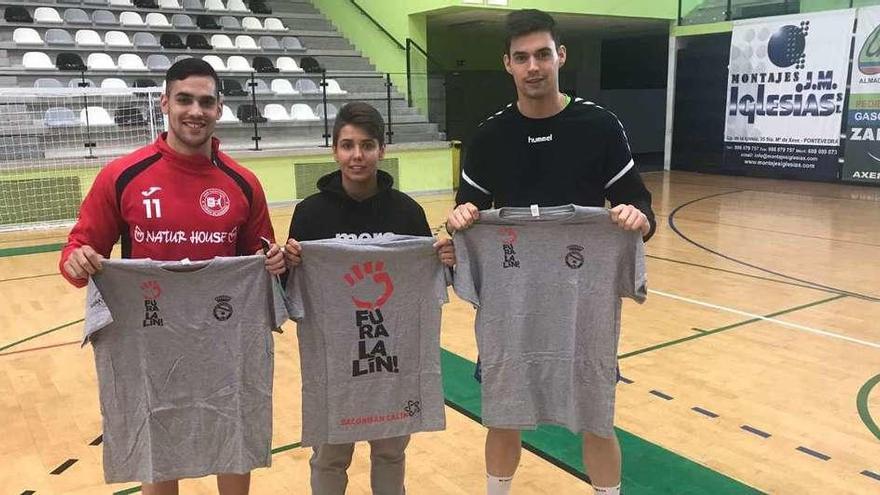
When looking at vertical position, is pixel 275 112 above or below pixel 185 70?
below

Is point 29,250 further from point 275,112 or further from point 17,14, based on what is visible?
point 17,14

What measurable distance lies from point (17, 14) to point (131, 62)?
1982 mm

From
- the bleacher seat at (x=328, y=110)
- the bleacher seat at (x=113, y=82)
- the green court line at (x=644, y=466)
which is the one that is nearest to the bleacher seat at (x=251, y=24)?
the bleacher seat at (x=328, y=110)

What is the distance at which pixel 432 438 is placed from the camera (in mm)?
3217

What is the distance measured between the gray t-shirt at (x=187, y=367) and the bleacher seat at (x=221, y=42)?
11.2m

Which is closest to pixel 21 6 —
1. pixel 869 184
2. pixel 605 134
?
pixel 605 134

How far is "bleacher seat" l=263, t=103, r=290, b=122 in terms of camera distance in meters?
11.5

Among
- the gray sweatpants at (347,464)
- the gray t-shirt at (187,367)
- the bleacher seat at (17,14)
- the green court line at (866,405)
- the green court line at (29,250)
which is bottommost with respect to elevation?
the green court line at (866,405)

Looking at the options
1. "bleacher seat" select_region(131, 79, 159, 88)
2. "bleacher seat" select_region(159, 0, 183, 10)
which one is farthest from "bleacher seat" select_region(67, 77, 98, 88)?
"bleacher seat" select_region(159, 0, 183, 10)

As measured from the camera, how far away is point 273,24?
13.6 meters

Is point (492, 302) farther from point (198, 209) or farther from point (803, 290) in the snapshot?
point (803, 290)

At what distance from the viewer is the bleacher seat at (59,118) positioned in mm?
9227

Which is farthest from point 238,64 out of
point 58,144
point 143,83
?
point 58,144

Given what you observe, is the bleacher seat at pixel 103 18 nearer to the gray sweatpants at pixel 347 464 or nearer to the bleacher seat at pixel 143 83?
the bleacher seat at pixel 143 83
